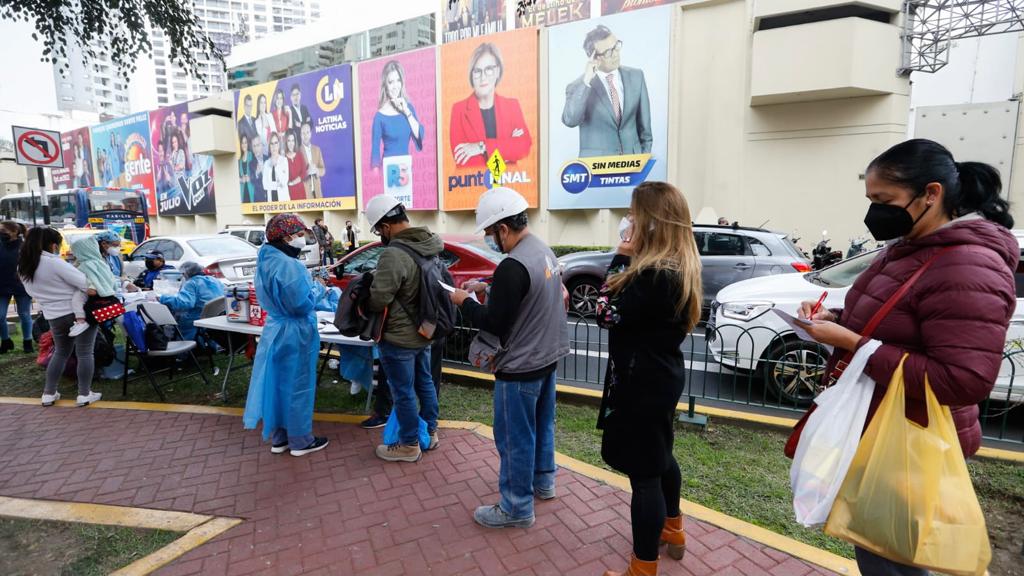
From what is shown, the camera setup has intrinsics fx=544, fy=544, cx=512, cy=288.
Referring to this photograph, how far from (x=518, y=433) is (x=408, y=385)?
1.05 m

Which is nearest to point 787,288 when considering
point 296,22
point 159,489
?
point 159,489

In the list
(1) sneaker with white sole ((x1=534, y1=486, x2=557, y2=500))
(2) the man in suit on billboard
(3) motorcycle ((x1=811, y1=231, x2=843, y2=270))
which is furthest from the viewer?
(2) the man in suit on billboard

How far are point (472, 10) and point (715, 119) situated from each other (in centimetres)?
2751

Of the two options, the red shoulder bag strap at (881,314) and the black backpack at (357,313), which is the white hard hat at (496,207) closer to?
the black backpack at (357,313)

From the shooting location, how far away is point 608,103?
56.4 ft

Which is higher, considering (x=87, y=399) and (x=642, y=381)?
(x=642, y=381)

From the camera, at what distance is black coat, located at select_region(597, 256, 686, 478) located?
2.24m

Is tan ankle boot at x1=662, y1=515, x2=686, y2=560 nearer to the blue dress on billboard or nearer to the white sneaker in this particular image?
the white sneaker

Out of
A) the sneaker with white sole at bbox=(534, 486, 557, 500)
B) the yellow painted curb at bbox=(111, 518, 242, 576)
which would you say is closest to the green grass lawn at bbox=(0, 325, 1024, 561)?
the sneaker with white sole at bbox=(534, 486, 557, 500)

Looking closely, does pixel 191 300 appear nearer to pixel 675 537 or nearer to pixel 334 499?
pixel 334 499

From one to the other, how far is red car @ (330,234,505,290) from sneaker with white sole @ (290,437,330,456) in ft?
9.39

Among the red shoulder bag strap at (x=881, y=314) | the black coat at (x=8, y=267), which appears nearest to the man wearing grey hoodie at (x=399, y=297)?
the red shoulder bag strap at (x=881, y=314)

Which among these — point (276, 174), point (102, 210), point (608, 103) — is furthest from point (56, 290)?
point (276, 174)

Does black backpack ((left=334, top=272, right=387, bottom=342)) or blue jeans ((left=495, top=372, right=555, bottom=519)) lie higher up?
black backpack ((left=334, top=272, right=387, bottom=342))
